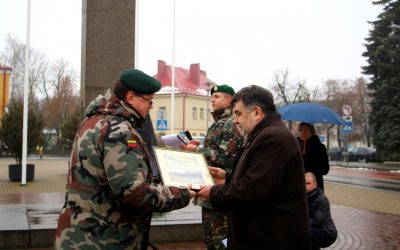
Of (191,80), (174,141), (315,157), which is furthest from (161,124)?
(191,80)

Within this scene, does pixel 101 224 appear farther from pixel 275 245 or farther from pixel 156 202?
pixel 275 245

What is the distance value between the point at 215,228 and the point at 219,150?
Answer: 74 cm

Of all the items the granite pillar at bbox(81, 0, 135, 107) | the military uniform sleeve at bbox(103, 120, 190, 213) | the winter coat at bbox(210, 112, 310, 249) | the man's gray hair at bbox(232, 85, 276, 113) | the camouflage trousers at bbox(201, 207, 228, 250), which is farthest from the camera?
the granite pillar at bbox(81, 0, 135, 107)

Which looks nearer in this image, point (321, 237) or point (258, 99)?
point (258, 99)

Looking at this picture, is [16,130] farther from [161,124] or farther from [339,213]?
[339,213]

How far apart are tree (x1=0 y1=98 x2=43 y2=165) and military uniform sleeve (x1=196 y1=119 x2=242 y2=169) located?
14.5 m

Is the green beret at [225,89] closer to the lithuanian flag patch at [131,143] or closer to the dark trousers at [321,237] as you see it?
the dark trousers at [321,237]

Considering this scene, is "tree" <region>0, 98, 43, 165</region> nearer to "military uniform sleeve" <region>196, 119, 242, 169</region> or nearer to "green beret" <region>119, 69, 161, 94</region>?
"military uniform sleeve" <region>196, 119, 242, 169</region>

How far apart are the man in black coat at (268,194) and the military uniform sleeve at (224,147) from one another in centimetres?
150

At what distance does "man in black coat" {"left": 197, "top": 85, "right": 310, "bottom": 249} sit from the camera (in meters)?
2.92

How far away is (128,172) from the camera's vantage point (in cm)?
271

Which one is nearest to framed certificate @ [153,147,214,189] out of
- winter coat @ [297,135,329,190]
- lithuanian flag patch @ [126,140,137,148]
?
lithuanian flag patch @ [126,140,137,148]

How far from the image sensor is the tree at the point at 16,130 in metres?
17.7

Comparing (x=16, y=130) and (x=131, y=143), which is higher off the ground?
(x=16, y=130)
